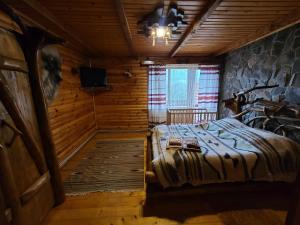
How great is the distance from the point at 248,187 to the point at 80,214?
1.95 meters

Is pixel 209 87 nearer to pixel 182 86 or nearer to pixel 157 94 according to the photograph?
pixel 182 86

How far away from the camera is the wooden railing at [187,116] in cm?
454

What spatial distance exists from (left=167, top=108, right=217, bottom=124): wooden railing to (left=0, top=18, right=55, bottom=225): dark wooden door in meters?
3.25

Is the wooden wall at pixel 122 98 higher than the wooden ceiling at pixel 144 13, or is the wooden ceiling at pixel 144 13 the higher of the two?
the wooden ceiling at pixel 144 13

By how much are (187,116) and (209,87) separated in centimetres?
107

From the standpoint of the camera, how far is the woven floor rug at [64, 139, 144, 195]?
2.30m

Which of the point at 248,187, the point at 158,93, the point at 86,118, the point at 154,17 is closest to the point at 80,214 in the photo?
the point at 248,187

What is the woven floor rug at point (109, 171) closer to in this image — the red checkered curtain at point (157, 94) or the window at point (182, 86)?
the red checkered curtain at point (157, 94)

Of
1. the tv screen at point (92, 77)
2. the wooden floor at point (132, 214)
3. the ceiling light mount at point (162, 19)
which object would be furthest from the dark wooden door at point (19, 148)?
the tv screen at point (92, 77)

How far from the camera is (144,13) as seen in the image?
2021mm

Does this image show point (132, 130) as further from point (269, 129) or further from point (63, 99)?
point (269, 129)

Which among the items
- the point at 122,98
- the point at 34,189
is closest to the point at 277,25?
the point at 34,189

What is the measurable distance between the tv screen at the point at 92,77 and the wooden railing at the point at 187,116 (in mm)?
1962

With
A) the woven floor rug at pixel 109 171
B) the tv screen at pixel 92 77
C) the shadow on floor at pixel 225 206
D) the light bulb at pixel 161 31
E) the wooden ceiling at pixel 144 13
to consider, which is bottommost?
the woven floor rug at pixel 109 171
